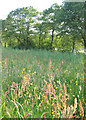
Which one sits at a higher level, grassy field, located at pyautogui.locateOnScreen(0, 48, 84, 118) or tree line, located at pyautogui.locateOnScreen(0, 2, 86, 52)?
tree line, located at pyautogui.locateOnScreen(0, 2, 86, 52)

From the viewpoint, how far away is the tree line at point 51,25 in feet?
39.6

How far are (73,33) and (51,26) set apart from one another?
8.07ft

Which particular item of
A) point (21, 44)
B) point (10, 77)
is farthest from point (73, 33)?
point (10, 77)

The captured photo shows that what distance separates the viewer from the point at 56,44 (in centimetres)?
1516

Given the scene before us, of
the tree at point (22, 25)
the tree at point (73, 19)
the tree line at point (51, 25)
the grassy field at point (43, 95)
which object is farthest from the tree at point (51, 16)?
the grassy field at point (43, 95)

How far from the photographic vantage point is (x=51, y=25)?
545 inches

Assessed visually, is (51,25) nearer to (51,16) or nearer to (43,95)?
(51,16)

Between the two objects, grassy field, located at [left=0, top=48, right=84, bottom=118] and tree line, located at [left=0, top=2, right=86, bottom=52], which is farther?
tree line, located at [left=0, top=2, right=86, bottom=52]

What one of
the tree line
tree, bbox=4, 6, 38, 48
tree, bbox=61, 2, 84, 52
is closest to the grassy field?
the tree line

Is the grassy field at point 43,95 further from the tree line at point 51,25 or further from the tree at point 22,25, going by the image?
the tree at point 22,25

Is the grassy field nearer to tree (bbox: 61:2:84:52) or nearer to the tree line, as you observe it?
the tree line

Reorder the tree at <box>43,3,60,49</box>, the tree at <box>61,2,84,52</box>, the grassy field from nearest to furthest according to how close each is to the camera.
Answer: the grassy field < the tree at <box>61,2,84,52</box> < the tree at <box>43,3,60,49</box>

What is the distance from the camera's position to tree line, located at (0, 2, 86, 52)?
39.6 ft

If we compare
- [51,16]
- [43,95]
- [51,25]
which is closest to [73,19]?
[51,25]
